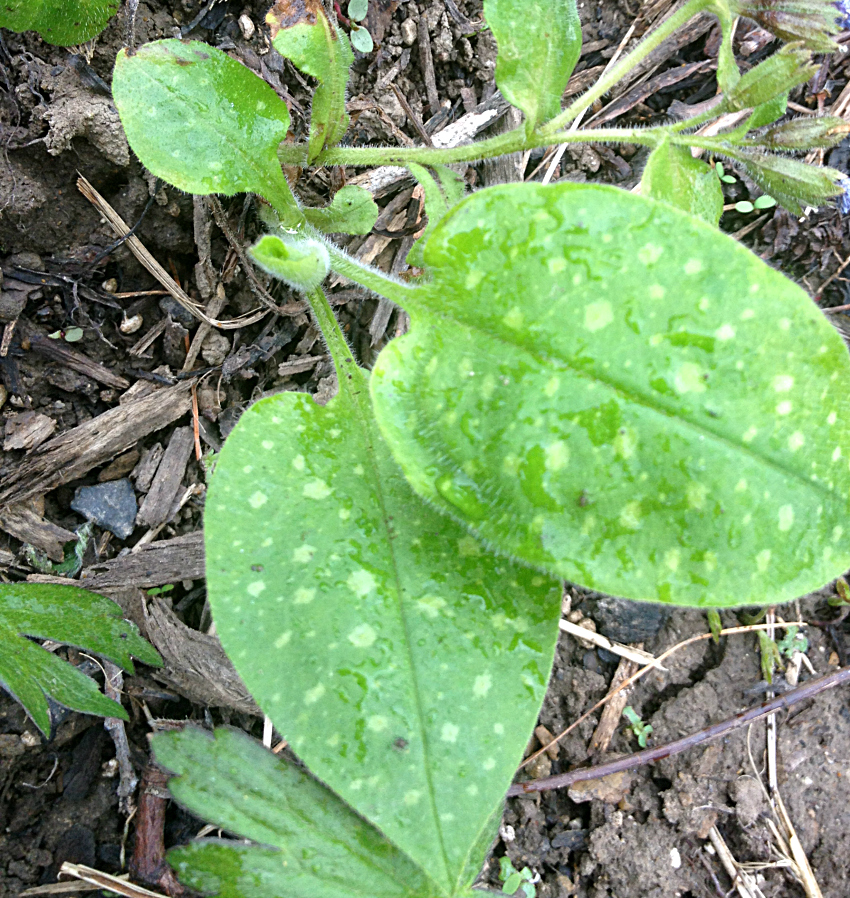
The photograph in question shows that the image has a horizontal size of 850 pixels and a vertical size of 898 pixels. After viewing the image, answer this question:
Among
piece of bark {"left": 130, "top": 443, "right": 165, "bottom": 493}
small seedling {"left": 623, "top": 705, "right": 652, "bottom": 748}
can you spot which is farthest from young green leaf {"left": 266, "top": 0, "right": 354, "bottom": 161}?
small seedling {"left": 623, "top": 705, "right": 652, "bottom": 748}

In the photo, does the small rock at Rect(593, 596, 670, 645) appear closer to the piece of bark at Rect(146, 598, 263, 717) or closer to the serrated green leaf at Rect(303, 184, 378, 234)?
the piece of bark at Rect(146, 598, 263, 717)

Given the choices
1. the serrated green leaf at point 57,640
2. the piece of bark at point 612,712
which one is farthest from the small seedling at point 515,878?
the serrated green leaf at point 57,640

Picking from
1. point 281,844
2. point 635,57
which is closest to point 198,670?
point 281,844

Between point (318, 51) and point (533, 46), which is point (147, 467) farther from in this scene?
point (533, 46)

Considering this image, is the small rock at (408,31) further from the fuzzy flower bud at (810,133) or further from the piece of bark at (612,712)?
the piece of bark at (612,712)

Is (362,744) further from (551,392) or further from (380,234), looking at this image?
(380,234)

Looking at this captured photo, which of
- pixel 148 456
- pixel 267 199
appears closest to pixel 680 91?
pixel 267 199
